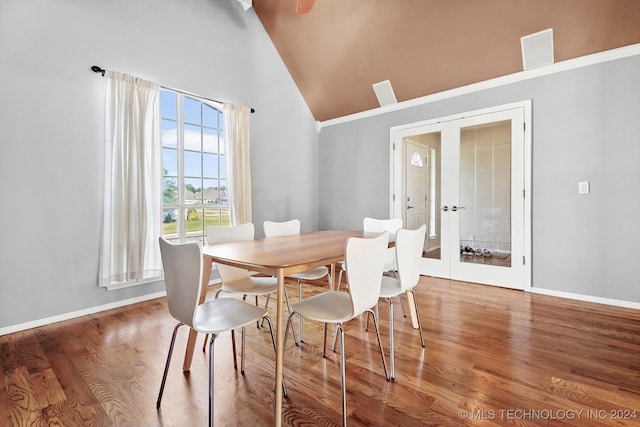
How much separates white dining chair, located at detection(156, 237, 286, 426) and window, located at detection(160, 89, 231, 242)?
2.22 m

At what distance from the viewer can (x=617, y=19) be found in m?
2.62

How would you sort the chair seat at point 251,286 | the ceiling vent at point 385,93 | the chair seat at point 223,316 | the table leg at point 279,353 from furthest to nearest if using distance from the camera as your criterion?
the ceiling vent at point 385,93 → the chair seat at point 251,286 → the chair seat at point 223,316 → the table leg at point 279,353

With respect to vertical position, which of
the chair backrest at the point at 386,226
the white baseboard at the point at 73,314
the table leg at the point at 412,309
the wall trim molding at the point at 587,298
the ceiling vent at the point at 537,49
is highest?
the ceiling vent at the point at 537,49

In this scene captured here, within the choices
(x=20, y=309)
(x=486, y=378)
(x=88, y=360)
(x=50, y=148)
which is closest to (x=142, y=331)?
(x=88, y=360)

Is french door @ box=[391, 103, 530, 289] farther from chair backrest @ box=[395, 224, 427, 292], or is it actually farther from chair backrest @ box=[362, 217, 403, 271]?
chair backrest @ box=[395, 224, 427, 292]

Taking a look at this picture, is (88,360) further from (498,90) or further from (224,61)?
(498,90)

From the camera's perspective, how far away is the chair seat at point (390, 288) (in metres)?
1.82

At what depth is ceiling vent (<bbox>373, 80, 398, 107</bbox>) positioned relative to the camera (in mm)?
4091

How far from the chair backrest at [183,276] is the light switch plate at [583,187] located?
11.9 feet

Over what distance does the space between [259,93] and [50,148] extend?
2531 millimetres

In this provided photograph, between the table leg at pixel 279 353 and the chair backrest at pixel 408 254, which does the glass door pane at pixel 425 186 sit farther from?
the table leg at pixel 279 353

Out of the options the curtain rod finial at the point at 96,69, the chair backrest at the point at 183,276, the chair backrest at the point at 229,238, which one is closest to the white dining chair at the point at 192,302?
the chair backrest at the point at 183,276

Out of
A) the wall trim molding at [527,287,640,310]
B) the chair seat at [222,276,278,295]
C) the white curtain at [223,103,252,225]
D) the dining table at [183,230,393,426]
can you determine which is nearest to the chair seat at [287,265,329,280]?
the chair seat at [222,276,278,295]

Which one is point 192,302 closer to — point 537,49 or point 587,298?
point 587,298
